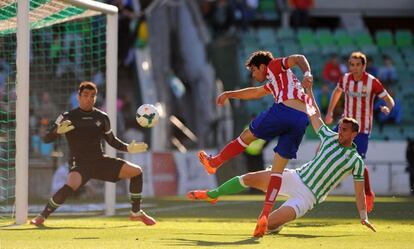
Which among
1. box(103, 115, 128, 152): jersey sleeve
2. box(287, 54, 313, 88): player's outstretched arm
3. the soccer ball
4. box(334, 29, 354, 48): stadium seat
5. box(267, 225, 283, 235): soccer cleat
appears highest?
box(334, 29, 354, 48): stadium seat

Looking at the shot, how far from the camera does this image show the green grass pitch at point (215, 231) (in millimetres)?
9867

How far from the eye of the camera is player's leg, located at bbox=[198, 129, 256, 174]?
37.9 feet

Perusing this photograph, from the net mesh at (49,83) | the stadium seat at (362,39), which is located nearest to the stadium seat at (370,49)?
the stadium seat at (362,39)

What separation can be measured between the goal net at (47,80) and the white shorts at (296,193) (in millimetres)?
2966

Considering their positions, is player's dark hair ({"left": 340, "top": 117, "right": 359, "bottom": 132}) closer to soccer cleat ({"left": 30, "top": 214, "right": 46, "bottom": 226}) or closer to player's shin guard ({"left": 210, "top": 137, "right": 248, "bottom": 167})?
player's shin guard ({"left": 210, "top": 137, "right": 248, "bottom": 167})

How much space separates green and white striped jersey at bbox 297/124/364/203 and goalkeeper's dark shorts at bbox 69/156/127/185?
2450 millimetres

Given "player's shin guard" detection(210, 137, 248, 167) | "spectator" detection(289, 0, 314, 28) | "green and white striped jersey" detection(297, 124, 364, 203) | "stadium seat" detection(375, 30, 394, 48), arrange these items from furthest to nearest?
"spectator" detection(289, 0, 314, 28) → "stadium seat" detection(375, 30, 394, 48) → "player's shin guard" detection(210, 137, 248, 167) → "green and white striped jersey" detection(297, 124, 364, 203)

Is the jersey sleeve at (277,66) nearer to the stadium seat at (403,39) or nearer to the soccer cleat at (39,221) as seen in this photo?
the soccer cleat at (39,221)

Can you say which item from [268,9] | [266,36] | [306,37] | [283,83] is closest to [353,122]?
[283,83]

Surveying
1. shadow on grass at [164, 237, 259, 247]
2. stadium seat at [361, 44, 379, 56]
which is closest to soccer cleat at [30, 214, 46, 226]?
shadow on grass at [164, 237, 259, 247]

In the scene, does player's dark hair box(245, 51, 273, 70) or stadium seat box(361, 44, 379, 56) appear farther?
stadium seat box(361, 44, 379, 56)

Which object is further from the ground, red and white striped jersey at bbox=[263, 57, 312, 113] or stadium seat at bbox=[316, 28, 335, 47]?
stadium seat at bbox=[316, 28, 335, 47]

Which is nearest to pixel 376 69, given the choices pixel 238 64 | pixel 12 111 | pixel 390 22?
pixel 238 64

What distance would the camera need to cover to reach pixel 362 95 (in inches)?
562
